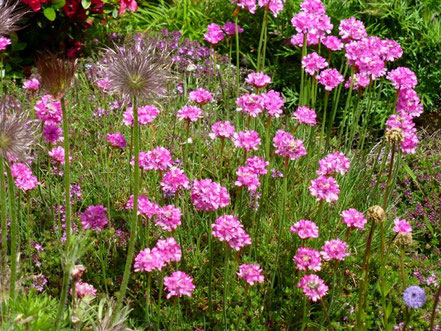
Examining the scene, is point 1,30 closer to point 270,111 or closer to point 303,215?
point 270,111

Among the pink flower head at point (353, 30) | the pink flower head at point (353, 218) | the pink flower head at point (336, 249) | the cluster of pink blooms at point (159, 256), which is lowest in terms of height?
the cluster of pink blooms at point (159, 256)

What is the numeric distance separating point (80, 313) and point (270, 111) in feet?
3.90

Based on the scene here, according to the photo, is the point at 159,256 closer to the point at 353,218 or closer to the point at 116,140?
the point at 116,140

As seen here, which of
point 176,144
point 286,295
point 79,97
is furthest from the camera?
point 79,97

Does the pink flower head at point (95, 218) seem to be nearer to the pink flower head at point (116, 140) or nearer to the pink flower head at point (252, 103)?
the pink flower head at point (116, 140)

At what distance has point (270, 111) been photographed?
272 centimetres

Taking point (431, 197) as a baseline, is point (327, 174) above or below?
above

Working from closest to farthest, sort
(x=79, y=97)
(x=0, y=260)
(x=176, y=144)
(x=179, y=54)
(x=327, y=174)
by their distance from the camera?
(x=0, y=260) < (x=327, y=174) < (x=176, y=144) < (x=79, y=97) < (x=179, y=54)

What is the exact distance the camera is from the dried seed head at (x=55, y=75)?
5.74 feet

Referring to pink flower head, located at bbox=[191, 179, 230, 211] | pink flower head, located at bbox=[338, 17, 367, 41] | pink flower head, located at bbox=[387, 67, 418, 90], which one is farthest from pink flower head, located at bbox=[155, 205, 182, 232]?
pink flower head, located at bbox=[338, 17, 367, 41]

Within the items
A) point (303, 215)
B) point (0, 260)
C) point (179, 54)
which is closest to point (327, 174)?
point (303, 215)

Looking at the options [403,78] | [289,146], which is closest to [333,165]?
[289,146]

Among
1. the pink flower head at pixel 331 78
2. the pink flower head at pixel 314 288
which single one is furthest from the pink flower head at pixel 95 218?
the pink flower head at pixel 331 78

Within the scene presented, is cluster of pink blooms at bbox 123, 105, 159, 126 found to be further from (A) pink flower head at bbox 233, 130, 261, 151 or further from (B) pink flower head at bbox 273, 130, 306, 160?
(B) pink flower head at bbox 273, 130, 306, 160
